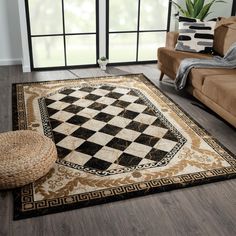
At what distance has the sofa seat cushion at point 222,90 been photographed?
285cm

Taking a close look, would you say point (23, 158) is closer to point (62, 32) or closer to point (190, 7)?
point (62, 32)

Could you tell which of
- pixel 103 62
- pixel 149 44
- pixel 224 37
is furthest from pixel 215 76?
pixel 149 44

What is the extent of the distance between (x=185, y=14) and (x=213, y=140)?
2.25 m

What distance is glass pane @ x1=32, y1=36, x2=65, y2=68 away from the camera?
14.4ft

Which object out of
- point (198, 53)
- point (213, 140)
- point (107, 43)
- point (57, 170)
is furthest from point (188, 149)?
point (107, 43)

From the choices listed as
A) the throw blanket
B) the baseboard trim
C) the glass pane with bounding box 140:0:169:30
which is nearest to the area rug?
the throw blanket

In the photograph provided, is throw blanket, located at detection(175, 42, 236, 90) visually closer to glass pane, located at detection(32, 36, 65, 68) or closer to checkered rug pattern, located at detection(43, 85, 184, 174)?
checkered rug pattern, located at detection(43, 85, 184, 174)

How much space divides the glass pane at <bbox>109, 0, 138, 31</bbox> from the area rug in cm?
106

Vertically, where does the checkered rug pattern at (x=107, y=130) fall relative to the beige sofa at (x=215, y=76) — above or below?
below

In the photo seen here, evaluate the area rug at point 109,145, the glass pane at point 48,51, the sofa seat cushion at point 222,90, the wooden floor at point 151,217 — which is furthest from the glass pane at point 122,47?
the wooden floor at point 151,217

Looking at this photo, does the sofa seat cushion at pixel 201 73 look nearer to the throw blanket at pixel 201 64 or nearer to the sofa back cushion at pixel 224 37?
the throw blanket at pixel 201 64

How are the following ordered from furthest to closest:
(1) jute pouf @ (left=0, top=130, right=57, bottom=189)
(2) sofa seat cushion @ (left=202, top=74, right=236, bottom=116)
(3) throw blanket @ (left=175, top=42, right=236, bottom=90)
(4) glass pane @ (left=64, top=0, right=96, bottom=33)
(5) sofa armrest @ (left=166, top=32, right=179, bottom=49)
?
(4) glass pane @ (left=64, top=0, right=96, bottom=33)
(5) sofa armrest @ (left=166, top=32, right=179, bottom=49)
(3) throw blanket @ (left=175, top=42, right=236, bottom=90)
(2) sofa seat cushion @ (left=202, top=74, right=236, bottom=116)
(1) jute pouf @ (left=0, top=130, right=57, bottom=189)

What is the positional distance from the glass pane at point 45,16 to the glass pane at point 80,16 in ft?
0.33

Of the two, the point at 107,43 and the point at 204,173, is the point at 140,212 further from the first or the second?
the point at 107,43
